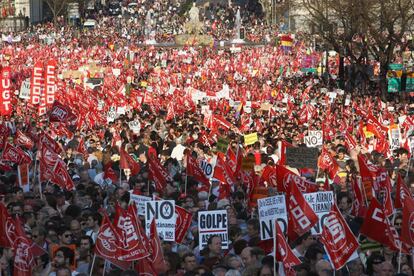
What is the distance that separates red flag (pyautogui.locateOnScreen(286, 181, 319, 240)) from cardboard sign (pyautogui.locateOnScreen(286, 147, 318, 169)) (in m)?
5.02

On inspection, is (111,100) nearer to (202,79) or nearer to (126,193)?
(202,79)

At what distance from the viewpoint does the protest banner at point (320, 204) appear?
48.8ft

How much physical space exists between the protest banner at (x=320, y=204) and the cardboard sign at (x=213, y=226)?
94cm

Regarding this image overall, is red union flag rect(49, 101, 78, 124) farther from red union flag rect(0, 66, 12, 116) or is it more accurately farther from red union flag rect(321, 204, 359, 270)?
red union flag rect(321, 204, 359, 270)

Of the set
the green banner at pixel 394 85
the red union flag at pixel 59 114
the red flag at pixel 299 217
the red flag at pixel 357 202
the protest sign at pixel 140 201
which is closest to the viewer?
the red flag at pixel 299 217

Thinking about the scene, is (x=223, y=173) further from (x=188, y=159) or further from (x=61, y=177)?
(x=61, y=177)

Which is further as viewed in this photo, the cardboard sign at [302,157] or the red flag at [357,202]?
the cardboard sign at [302,157]

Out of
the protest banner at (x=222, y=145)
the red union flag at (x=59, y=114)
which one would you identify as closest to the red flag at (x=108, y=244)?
the protest banner at (x=222, y=145)

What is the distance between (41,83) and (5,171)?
481 inches

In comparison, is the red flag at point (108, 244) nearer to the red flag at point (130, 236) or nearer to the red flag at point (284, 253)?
the red flag at point (130, 236)

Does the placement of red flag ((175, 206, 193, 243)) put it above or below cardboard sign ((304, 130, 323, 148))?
above

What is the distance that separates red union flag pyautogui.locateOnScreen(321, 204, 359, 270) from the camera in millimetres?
12938

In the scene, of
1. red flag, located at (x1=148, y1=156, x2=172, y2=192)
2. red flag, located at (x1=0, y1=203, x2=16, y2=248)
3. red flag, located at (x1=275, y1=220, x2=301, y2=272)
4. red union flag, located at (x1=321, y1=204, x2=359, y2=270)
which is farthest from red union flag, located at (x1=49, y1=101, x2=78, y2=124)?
red flag, located at (x1=275, y1=220, x2=301, y2=272)

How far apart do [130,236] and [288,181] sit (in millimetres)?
4202
